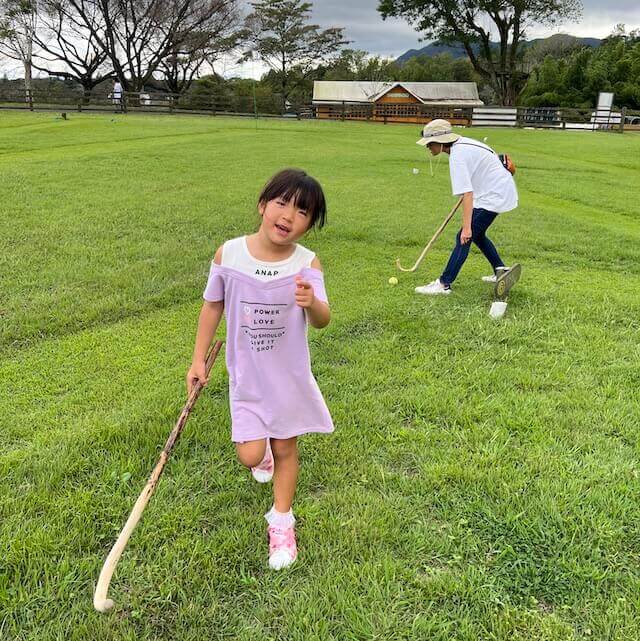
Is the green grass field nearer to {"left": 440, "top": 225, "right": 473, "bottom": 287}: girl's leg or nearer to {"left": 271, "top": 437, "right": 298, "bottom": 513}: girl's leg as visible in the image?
{"left": 271, "top": 437, "right": 298, "bottom": 513}: girl's leg

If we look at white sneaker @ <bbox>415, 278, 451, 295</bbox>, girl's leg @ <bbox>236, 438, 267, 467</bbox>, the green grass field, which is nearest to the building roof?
the green grass field

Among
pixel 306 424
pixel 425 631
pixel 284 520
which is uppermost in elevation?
pixel 306 424

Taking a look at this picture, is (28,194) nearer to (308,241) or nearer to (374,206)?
(308,241)

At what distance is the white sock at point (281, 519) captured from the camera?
7.34 feet

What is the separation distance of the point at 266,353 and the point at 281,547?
76 centimetres

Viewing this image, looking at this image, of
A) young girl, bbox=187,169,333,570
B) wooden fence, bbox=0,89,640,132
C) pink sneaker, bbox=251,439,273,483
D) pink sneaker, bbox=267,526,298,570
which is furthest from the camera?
wooden fence, bbox=0,89,640,132

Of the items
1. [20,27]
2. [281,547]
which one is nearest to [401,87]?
[20,27]

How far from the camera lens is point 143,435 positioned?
9.62 ft

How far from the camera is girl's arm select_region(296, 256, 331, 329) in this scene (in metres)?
1.91

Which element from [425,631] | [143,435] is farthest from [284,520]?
[143,435]

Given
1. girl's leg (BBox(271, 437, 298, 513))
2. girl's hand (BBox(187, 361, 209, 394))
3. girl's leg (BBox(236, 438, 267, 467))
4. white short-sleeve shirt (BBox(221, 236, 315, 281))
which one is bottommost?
girl's leg (BBox(271, 437, 298, 513))

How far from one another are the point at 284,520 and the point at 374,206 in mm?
7551

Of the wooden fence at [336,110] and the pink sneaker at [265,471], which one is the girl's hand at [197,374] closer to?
the pink sneaker at [265,471]

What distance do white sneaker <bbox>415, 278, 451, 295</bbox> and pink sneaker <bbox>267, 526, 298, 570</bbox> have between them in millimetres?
3431
